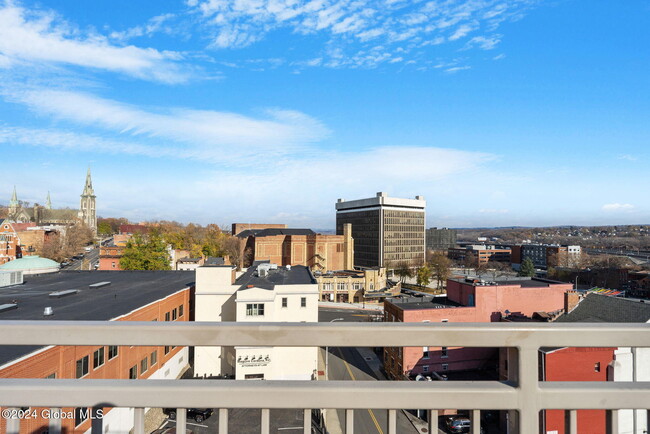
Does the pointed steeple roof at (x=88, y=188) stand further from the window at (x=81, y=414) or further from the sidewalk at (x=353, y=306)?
the window at (x=81, y=414)

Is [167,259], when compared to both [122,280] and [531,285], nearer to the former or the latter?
[122,280]

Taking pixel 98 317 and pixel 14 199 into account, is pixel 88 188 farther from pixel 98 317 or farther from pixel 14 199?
pixel 98 317

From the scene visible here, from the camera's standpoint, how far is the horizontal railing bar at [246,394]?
1.26 meters

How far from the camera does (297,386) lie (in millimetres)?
1273

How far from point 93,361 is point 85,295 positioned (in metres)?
12.1

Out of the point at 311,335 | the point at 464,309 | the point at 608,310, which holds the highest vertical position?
the point at 311,335

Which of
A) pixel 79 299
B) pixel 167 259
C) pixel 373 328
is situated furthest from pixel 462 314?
pixel 167 259

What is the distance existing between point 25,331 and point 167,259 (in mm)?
34207

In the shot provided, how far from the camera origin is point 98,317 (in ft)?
33.3

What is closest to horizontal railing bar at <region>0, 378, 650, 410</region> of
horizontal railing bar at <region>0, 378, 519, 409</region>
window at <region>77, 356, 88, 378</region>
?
horizontal railing bar at <region>0, 378, 519, 409</region>

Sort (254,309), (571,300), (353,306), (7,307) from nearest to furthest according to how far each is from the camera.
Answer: (7,307) → (254,309) → (571,300) → (353,306)

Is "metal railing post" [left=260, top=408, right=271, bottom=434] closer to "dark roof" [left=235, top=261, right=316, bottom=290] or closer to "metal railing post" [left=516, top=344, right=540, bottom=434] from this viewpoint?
"metal railing post" [left=516, top=344, right=540, bottom=434]

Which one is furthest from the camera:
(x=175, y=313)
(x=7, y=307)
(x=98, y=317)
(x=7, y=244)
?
(x=7, y=244)

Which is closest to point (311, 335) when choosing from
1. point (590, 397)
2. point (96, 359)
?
point (590, 397)
